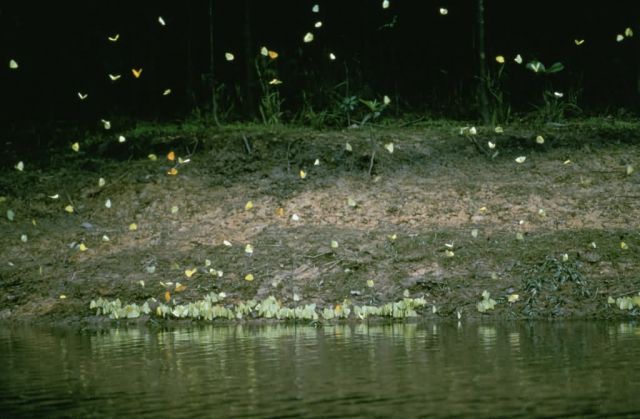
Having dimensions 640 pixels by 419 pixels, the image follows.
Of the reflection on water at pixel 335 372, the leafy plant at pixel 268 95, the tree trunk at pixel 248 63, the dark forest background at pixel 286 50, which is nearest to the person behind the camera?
the reflection on water at pixel 335 372

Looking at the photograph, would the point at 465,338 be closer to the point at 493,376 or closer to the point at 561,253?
the point at 493,376

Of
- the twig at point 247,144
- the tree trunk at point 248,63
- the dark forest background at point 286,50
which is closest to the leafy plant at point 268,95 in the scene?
the tree trunk at point 248,63

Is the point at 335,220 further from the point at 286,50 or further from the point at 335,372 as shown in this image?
the point at 286,50

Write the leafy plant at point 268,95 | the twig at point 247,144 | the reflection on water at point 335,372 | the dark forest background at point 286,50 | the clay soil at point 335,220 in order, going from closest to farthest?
1. the reflection on water at point 335,372
2. the clay soil at point 335,220
3. the twig at point 247,144
4. the leafy plant at point 268,95
5. the dark forest background at point 286,50

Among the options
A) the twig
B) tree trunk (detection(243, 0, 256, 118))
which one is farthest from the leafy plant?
the twig

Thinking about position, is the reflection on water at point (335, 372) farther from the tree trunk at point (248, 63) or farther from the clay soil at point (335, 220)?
the tree trunk at point (248, 63)

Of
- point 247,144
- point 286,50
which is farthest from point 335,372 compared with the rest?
point 286,50

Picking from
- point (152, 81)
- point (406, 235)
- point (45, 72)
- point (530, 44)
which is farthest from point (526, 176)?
point (45, 72)

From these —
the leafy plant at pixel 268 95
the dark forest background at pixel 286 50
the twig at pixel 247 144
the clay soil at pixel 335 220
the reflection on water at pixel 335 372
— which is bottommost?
the reflection on water at pixel 335 372
